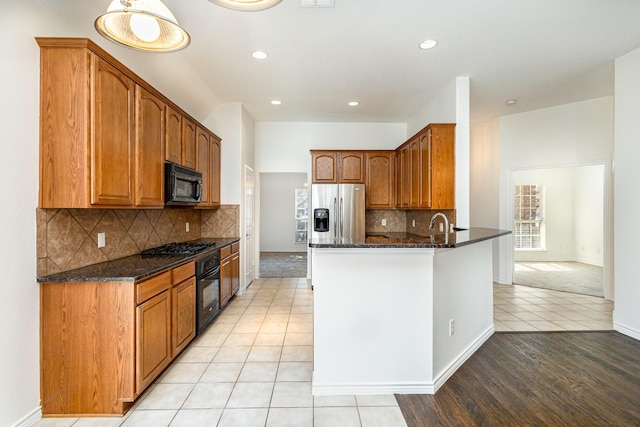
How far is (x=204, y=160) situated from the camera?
148 inches

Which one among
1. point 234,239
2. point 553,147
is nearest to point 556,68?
point 553,147

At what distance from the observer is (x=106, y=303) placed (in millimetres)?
1850

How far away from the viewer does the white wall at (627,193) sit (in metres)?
2.92

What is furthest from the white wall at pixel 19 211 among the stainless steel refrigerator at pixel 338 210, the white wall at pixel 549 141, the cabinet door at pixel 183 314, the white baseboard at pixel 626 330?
the white wall at pixel 549 141

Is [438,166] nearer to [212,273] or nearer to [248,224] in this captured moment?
[212,273]

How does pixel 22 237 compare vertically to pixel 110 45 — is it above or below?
below

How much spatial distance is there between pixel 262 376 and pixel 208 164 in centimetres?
275

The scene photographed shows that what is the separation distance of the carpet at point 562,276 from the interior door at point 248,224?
15.6ft

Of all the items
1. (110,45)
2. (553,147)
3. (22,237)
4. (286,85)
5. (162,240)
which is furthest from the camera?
(553,147)

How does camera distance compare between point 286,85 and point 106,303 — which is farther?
point 286,85

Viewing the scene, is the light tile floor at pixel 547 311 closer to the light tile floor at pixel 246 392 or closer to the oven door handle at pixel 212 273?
the light tile floor at pixel 246 392

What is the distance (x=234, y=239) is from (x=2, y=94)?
2.78 metres

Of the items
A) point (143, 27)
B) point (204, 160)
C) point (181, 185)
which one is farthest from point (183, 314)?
point (143, 27)

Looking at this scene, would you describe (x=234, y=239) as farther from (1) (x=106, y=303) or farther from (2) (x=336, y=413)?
(2) (x=336, y=413)
